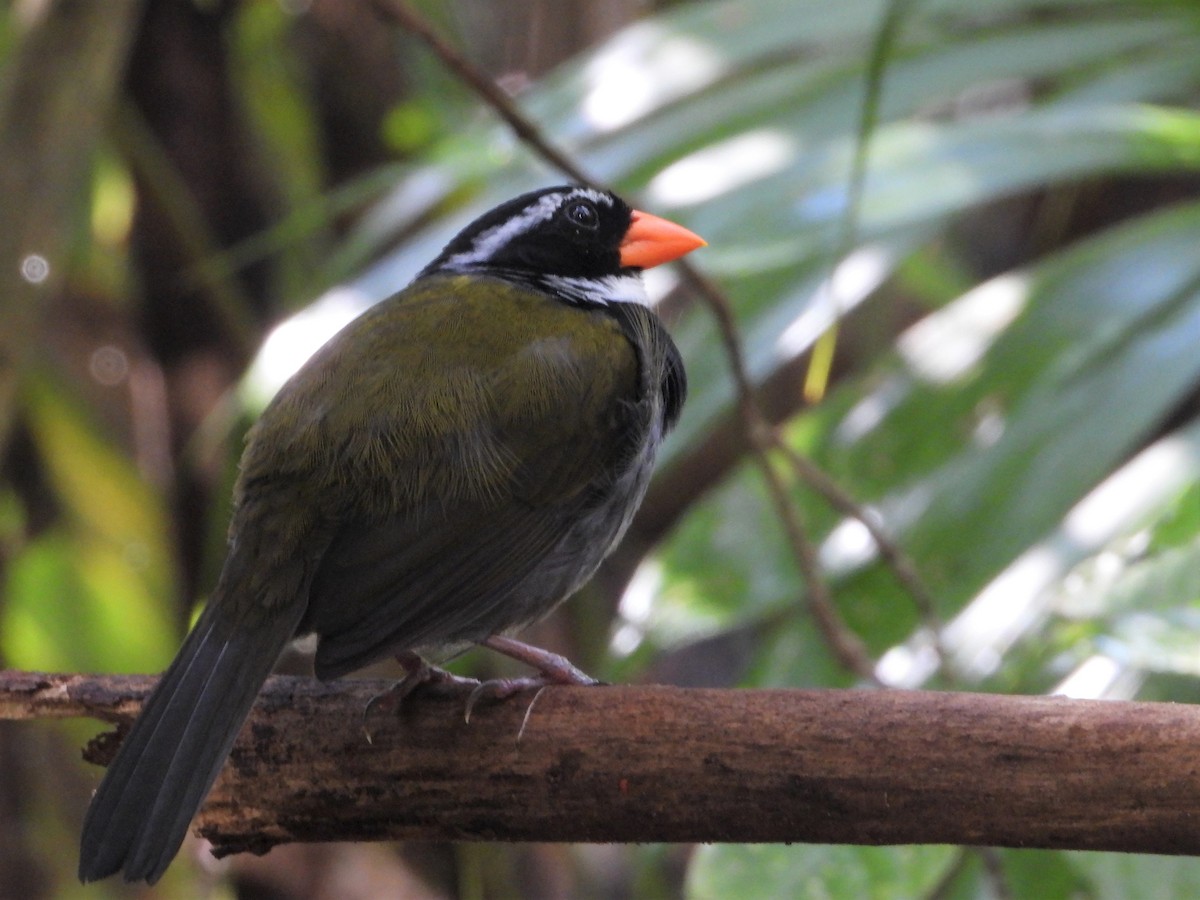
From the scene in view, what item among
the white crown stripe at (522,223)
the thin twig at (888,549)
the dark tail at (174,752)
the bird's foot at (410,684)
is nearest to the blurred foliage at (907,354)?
the thin twig at (888,549)

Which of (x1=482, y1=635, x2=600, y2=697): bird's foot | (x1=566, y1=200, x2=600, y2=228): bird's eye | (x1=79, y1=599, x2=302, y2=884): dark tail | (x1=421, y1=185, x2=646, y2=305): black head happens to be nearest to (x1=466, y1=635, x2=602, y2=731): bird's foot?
(x1=482, y1=635, x2=600, y2=697): bird's foot

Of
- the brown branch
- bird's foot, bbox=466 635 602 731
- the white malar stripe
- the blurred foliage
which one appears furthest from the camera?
the white malar stripe

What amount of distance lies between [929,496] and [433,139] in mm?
1933

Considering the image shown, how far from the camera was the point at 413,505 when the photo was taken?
244 centimetres

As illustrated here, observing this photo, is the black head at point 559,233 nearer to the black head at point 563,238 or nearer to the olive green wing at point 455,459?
the black head at point 563,238

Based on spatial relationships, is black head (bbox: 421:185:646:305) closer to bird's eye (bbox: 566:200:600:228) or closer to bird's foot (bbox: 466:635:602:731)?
bird's eye (bbox: 566:200:600:228)

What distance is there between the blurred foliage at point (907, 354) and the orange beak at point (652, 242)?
4.3 inches

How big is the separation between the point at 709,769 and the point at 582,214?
1610mm

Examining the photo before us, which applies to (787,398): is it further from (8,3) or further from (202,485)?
(8,3)

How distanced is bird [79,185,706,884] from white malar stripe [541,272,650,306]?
3cm

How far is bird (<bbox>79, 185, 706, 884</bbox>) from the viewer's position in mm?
2121

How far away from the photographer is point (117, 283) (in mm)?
5293

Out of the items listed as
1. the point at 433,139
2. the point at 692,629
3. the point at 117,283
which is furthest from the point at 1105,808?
the point at 117,283

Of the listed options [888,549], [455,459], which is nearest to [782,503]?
[888,549]
